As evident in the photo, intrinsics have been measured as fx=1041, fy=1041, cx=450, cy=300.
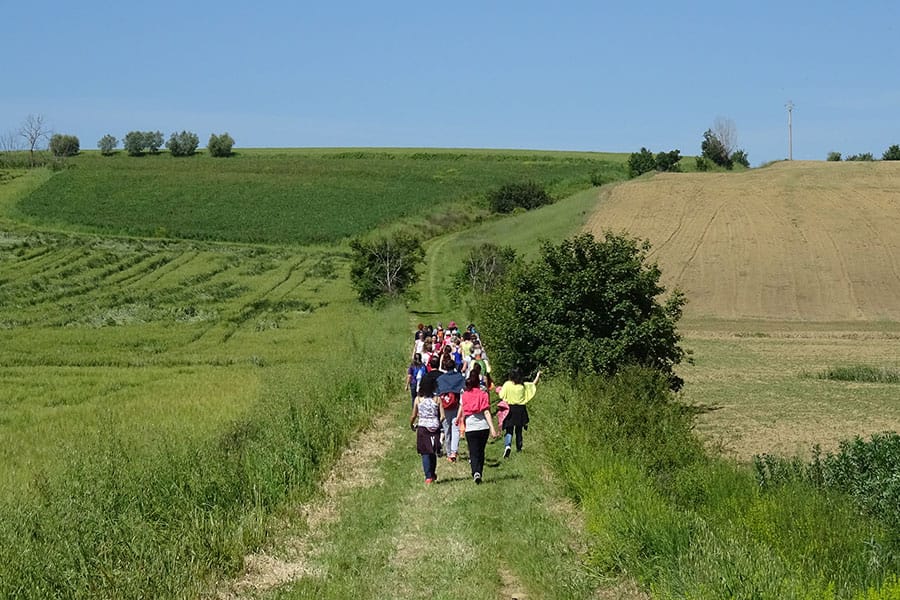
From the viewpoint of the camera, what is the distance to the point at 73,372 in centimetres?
3003

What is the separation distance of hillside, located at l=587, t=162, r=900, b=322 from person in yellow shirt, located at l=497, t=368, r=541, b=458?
35486 mm

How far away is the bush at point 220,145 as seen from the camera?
509ft

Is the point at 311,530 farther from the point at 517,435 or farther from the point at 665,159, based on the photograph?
the point at 665,159

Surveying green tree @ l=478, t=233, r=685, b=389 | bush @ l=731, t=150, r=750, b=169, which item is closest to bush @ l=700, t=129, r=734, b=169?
bush @ l=731, t=150, r=750, b=169

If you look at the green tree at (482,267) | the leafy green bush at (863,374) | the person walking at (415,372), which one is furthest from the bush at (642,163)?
the person walking at (415,372)

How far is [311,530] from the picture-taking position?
11289 millimetres

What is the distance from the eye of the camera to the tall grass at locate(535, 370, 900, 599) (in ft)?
24.0

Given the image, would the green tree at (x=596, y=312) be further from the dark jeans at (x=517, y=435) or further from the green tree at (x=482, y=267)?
the green tree at (x=482, y=267)

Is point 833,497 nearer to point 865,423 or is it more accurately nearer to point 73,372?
point 865,423

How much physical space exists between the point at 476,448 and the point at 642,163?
99.5m

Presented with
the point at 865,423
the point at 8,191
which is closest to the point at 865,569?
the point at 865,423

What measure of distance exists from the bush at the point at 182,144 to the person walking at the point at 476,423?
489 feet

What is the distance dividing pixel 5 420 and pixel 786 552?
58.4 feet

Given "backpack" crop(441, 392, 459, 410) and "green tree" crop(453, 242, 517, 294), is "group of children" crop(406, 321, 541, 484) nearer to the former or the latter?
"backpack" crop(441, 392, 459, 410)
